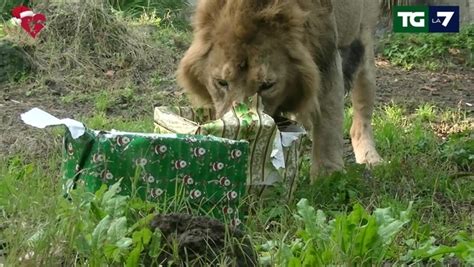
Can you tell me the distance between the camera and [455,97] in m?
6.97

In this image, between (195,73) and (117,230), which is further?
(195,73)

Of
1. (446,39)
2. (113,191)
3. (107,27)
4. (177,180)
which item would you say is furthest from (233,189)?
(446,39)

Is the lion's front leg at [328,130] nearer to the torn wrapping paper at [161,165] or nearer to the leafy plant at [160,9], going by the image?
the torn wrapping paper at [161,165]

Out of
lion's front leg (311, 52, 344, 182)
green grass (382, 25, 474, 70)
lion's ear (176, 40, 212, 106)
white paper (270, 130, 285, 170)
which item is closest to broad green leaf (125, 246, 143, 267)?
white paper (270, 130, 285, 170)

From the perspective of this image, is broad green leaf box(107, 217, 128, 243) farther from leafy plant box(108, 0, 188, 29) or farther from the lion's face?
leafy plant box(108, 0, 188, 29)

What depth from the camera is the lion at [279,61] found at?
3654 mm

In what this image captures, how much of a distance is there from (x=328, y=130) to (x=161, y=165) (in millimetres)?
1252

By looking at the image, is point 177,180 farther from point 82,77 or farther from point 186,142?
point 82,77

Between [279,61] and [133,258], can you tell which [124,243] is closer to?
[133,258]

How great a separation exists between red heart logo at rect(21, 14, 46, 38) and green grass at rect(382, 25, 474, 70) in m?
3.13

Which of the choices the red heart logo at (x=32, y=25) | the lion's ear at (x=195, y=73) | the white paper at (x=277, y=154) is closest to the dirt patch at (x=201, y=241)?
the white paper at (x=277, y=154)

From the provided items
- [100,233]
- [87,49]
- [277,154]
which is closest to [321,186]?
[277,154]

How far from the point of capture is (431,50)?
8578 mm

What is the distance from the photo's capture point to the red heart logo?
754cm
